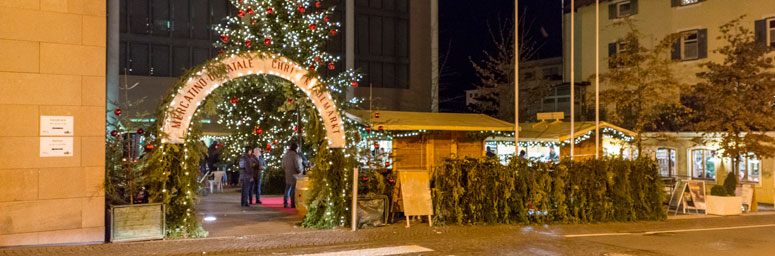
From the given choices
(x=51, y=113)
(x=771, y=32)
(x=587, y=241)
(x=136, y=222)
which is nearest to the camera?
(x=51, y=113)

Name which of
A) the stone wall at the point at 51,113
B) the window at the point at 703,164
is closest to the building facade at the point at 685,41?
the window at the point at 703,164

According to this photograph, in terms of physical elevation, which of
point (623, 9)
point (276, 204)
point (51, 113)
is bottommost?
point (276, 204)

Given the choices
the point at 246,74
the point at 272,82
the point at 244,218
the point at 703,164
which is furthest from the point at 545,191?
the point at 703,164

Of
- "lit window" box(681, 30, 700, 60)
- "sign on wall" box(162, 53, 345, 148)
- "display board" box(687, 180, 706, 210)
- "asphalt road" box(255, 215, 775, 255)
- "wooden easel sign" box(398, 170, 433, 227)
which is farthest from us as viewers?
"lit window" box(681, 30, 700, 60)

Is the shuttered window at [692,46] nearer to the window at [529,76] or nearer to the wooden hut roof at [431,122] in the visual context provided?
the window at [529,76]

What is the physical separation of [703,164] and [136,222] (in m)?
22.2

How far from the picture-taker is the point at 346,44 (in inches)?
1314

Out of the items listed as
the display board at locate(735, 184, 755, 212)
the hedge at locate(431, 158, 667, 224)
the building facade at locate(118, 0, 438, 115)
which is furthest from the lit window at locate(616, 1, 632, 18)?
the hedge at locate(431, 158, 667, 224)

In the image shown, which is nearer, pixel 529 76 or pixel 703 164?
pixel 703 164

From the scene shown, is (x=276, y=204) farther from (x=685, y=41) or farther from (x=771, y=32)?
(x=771, y=32)

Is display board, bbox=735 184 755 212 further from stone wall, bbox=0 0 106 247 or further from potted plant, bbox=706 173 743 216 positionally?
stone wall, bbox=0 0 106 247

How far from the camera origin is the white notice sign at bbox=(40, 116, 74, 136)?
34.9 ft

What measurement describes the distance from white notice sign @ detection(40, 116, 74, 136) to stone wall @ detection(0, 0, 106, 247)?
0.22 feet

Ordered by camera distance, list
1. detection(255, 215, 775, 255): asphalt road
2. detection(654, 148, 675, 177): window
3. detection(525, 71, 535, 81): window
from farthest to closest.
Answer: detection(525, 71, 535, 81): window → detection(654, 148, 675, 177): window → detection(255, 215, 775, 255): asphalt road
